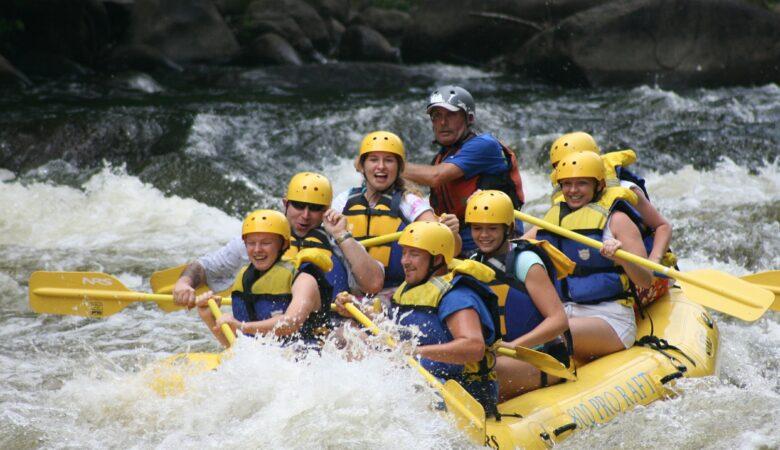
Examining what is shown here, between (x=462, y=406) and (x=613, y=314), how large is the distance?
142cm

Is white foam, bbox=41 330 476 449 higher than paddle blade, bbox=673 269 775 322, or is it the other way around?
paddle blade, bbox=673 269 775 322

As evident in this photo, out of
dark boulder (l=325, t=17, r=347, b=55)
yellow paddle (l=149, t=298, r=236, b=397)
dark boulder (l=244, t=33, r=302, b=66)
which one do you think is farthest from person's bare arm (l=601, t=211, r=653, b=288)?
dark boulder (l=325, t=17, r=347, b=55)

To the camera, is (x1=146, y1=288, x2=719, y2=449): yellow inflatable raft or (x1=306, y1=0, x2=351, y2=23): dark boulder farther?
(x1=306, y1=0, x2=351, y2=23): dark boulder

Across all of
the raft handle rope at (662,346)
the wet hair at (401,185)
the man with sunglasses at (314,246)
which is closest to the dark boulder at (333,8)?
the wet hair at (401,185)

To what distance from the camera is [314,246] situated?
5.09m

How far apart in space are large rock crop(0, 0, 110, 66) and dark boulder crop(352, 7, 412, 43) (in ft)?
20.1

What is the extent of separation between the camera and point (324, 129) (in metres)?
12.3

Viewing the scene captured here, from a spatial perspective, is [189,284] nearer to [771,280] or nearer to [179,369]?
[179,369]

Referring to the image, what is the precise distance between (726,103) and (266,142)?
600cm

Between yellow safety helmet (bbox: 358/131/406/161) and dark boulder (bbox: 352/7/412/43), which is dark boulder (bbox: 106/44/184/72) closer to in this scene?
dark boulder (bbox: 352/7/412/43)

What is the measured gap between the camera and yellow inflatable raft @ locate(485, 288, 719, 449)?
4559mm

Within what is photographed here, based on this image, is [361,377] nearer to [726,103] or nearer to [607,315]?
[607,315]

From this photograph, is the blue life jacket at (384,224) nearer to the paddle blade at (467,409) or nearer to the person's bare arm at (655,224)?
the paddle blade at (467,409)

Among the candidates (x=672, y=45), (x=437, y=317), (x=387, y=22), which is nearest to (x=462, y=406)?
(x=437, y=317)
